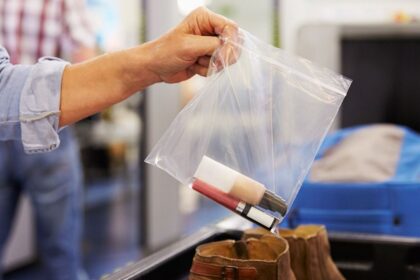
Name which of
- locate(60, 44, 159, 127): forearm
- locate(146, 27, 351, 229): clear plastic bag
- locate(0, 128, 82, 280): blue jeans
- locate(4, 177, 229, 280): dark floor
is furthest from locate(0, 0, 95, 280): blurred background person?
locate(146, 27, 351, 229): clear plastic bag

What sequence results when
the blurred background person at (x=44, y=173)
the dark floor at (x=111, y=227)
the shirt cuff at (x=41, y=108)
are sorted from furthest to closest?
the dark floor at (x=111, y=227)
the blurred background person at (x=44, y=173)
the shirt cuff at (x=41, y=108)

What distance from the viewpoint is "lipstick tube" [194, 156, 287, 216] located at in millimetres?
622

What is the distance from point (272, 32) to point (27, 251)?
1729 millimetres

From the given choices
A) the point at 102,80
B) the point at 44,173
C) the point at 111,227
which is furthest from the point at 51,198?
the point at 111,227

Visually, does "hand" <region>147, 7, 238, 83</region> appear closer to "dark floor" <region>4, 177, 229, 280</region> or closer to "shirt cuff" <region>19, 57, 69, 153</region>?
"shirt cuff" <region>19, 57, 69, 153</region>

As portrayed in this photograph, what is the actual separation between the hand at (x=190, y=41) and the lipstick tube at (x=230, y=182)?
18cm

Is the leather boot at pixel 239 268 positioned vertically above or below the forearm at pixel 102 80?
below

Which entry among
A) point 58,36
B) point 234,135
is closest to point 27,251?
point 58,36

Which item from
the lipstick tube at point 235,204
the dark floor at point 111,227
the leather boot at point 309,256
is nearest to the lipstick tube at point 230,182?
the lipstick tube at point 235,204

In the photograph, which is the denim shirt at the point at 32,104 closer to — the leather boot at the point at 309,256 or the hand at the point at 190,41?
the hand at the point at 190,41

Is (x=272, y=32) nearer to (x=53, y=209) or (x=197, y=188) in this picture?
(x=53, y=209)

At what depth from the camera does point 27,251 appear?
2850 mm

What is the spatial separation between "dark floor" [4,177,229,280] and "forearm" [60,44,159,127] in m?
1.38

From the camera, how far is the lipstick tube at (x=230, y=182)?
622 millimetres
